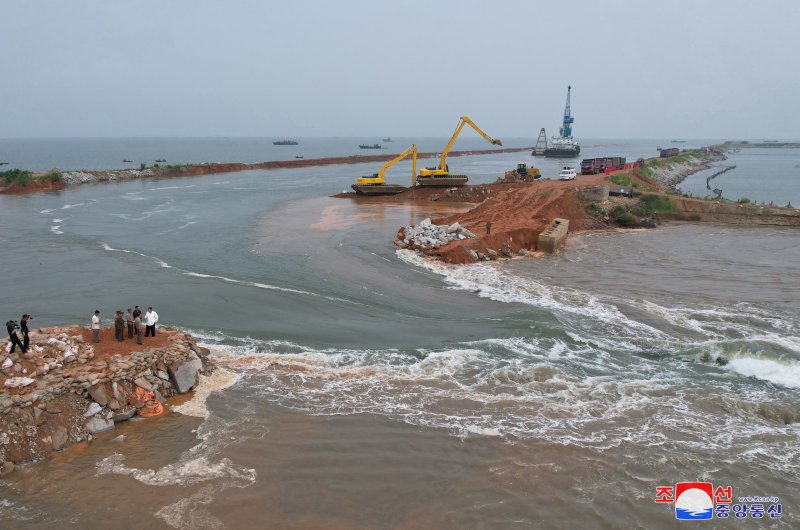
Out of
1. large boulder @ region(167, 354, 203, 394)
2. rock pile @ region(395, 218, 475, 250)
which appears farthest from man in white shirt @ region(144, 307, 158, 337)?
rock pile @ region(395, 218, 475, 250)

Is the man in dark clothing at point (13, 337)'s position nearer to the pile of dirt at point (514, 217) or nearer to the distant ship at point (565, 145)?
the pile of dirt at point (514, 217)

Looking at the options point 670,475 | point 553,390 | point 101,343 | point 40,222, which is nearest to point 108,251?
point 40,222

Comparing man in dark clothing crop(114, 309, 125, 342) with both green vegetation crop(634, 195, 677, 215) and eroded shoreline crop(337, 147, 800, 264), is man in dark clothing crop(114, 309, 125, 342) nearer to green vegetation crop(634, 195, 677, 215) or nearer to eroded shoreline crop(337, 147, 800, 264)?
eroded shoreline crop(337, 147, 800, 264)

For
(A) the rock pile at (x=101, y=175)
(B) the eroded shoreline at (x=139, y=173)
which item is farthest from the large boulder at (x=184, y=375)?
(A) the rock pile at (x=101, y=175)

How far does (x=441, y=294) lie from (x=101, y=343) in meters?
13.6

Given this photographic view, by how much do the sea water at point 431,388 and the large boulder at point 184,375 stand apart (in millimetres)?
744

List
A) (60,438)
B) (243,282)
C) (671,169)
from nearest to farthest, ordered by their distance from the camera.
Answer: (60,438) → (243,282) → (671,169)

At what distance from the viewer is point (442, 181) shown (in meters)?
57.8

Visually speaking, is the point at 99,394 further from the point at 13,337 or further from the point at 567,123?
the point at 567,123

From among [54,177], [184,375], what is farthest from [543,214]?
[54,177]

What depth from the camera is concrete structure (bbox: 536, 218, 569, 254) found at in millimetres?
31641

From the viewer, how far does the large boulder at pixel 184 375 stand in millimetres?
13906

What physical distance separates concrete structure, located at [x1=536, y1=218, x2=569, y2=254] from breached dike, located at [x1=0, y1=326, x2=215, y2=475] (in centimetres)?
2220

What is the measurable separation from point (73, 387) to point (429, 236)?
876 inches
